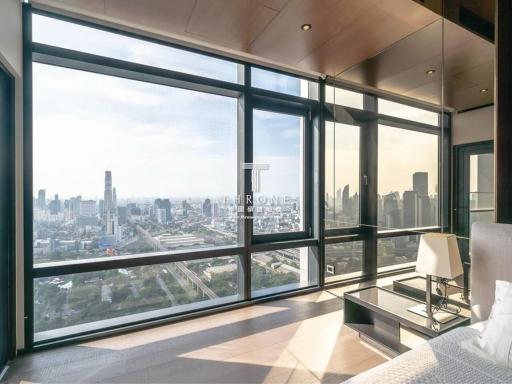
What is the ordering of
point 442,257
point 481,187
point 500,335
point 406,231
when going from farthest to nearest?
point 406,231 < point 481,187 < point 442,257 < point 500,335

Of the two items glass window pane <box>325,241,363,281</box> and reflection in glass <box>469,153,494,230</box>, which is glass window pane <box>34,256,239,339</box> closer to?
glass window pane <box>325,241,363,281</box>

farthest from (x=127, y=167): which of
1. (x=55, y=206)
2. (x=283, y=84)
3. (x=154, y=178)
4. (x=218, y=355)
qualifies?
(x=283, y=84)

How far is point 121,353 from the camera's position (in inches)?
88.8

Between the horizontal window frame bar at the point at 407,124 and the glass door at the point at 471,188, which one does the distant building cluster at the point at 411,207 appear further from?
the horizontal window frame bar at the point at 407,124

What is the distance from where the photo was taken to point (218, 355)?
7.27 ft

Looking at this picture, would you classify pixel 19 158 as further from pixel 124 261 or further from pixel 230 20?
pixel 230 20

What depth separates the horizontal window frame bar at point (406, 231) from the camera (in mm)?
2479

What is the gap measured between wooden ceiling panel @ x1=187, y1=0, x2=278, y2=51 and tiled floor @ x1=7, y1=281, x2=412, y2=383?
2862 millimetres

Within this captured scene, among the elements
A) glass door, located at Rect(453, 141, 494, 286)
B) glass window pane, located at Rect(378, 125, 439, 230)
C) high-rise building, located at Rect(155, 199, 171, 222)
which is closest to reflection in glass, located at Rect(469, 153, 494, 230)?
glass door, located at Rect(453, 141, 494, 286)

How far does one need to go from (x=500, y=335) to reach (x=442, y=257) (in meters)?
0.68

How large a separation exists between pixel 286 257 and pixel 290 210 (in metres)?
0.63

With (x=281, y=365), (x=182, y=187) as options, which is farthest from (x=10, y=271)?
(x=281, y=365)

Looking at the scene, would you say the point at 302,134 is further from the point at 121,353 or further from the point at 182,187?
the point at 121,353

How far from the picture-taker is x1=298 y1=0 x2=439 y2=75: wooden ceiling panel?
2.29 metres
